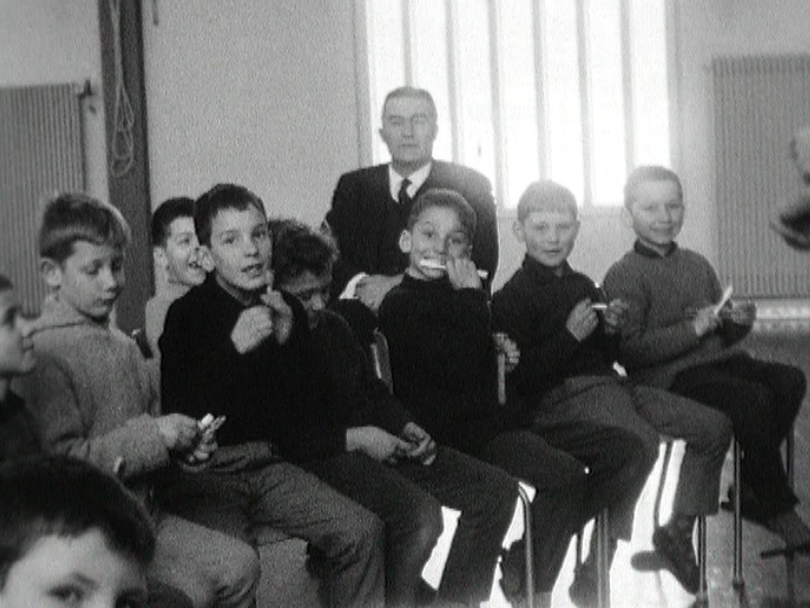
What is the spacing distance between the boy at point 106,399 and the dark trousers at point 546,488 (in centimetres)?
95

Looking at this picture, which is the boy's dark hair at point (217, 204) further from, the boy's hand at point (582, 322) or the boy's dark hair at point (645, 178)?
the boy's dark hair at point (645, 178)

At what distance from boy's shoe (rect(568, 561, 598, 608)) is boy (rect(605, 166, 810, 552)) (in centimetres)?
61

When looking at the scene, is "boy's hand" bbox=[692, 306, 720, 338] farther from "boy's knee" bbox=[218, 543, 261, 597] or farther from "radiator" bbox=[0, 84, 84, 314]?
"radiator" bbox=[0, 84, 84, 314]

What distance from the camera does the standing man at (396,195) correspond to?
163 inches

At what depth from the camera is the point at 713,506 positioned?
3682 millimetres

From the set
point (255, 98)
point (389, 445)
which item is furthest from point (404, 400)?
point (255, 98)

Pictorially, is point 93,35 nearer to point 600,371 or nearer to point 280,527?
point 600,371

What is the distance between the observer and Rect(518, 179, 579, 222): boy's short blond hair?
3787 mm

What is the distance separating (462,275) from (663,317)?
32.0 inches

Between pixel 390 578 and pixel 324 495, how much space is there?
311mm

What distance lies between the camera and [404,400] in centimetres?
336

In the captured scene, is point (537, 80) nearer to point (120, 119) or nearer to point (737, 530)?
point (120, 119)

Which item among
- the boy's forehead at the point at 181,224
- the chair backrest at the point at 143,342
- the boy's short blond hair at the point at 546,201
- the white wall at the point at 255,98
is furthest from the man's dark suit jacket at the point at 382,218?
the white wall at the point at 255,98

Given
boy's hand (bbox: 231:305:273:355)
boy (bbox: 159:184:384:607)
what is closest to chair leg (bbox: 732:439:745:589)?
boy (bbox: 159:184:384:607)
